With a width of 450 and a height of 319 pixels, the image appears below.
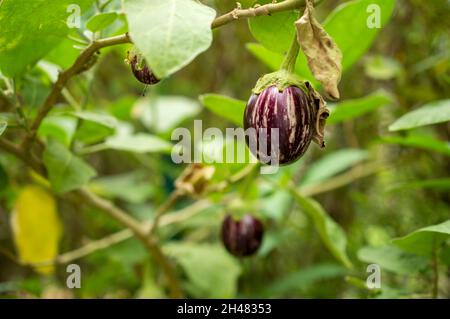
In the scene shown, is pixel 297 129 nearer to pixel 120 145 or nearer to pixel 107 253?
pixel 120 145

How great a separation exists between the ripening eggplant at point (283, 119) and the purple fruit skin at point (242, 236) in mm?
337

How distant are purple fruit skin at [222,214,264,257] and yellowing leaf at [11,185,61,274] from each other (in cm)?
43

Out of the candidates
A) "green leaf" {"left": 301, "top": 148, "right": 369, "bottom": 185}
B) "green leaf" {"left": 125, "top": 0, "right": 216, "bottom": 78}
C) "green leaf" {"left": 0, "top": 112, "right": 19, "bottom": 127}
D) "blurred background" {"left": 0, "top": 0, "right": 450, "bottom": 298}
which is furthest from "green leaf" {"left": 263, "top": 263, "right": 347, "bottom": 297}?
"green leaf" {"left": 125, "top": 0, "right": 216, "bottom": 78}

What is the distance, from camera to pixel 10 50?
1.67 feet

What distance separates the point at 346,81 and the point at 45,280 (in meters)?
0.88

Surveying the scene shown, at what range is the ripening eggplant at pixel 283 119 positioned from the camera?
16.1 inches

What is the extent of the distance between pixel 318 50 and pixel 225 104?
223 millimetres

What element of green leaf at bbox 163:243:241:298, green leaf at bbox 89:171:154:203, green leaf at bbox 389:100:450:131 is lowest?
green leaf at bbox 163:243:241:298

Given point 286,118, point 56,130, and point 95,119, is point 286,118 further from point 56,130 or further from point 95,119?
point 56,130

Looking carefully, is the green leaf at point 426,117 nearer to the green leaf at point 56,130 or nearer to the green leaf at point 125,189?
the green leaf at point 56,130

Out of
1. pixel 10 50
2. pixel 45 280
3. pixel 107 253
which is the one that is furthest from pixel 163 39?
pixel 45 280

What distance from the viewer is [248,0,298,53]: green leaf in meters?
0.45

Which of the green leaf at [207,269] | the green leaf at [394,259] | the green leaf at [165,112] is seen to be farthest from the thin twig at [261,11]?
the green leaf at [165,112]

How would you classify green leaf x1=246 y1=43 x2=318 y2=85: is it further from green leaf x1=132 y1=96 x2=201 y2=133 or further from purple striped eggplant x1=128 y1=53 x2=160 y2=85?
green leaf x1=132 y1=96 x2=201 y2=133
